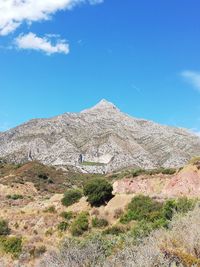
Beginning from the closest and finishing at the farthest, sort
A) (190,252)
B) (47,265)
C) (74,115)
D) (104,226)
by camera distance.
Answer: (190,252) → (47,265) → (104,226) → (74,115)

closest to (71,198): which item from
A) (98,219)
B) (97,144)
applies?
(98,219)

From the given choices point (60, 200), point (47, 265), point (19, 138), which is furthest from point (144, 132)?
point (47, 265)

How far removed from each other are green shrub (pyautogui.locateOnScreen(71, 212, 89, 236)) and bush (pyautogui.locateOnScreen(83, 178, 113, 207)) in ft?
14.2

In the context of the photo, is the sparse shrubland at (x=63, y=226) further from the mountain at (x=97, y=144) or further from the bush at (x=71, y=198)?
the mountain at (x=97, y=144)

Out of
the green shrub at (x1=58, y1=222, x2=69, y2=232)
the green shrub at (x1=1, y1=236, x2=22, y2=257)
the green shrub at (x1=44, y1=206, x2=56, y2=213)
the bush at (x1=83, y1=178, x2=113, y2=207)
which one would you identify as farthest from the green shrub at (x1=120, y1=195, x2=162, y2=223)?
the green shrub at (x1=1, y1=236, x2=22, y2=257)

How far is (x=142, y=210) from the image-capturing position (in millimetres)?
36719

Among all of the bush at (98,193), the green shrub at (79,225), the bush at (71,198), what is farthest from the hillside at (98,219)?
the bush at (98,193)

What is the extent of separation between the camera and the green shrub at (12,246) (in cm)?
2797

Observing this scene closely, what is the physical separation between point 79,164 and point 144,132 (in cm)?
4431

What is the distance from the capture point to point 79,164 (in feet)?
487

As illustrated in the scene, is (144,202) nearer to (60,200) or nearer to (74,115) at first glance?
(60,200)

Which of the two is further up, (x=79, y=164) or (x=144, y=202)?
(x=79, y=164)

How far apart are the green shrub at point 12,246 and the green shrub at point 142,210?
9.50 m

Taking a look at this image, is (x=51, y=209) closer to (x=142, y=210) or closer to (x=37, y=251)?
(x=142, y=210)
